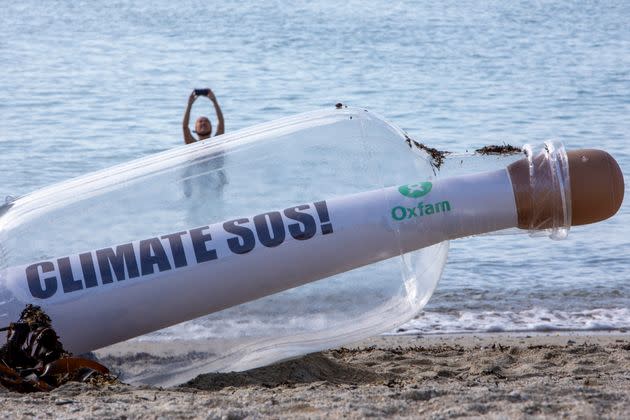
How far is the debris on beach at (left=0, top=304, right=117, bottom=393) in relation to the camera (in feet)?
16.9

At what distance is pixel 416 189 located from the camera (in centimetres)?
568

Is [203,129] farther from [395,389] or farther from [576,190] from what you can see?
[395,389]

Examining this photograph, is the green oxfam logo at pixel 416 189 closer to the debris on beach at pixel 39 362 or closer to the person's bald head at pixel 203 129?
the debris on beach at pixel 39 362

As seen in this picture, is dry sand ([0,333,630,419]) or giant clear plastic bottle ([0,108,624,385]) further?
giant clear plastic bottle ([0,108,624,385])

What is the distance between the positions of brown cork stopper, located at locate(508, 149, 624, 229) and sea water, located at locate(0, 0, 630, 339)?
1.35 meters

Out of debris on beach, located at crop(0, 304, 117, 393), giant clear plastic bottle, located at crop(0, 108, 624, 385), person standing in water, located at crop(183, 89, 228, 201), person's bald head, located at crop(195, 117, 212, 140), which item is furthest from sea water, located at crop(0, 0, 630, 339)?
person's bald head, located at crop(195, 117, 212, 140)

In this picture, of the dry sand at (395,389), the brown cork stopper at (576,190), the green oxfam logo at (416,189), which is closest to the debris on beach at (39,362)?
the dry sand at (395,389)

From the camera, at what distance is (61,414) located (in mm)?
4379

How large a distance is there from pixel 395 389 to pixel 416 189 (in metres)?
1.31

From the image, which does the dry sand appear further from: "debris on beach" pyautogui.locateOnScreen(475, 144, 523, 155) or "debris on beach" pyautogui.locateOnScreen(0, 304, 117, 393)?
"debris on beach" pyautogui.locateOnScreen(475, 144, 523, 155)

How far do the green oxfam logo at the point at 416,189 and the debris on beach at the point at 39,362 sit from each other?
1879 millimetres

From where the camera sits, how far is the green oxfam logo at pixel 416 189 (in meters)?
5.65

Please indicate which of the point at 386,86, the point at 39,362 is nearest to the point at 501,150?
the point at 39,362

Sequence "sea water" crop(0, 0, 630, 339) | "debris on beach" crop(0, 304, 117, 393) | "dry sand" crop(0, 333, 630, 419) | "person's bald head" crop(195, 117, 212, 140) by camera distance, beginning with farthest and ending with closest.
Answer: "person's bald head" crop(195, 117, 212, 140)
"sea water" crop(0, 0, 630, 339)
"debris on beach" crop(0, 304, 117, 393)
"dry sand" crop(0, 333, 630, 419)
